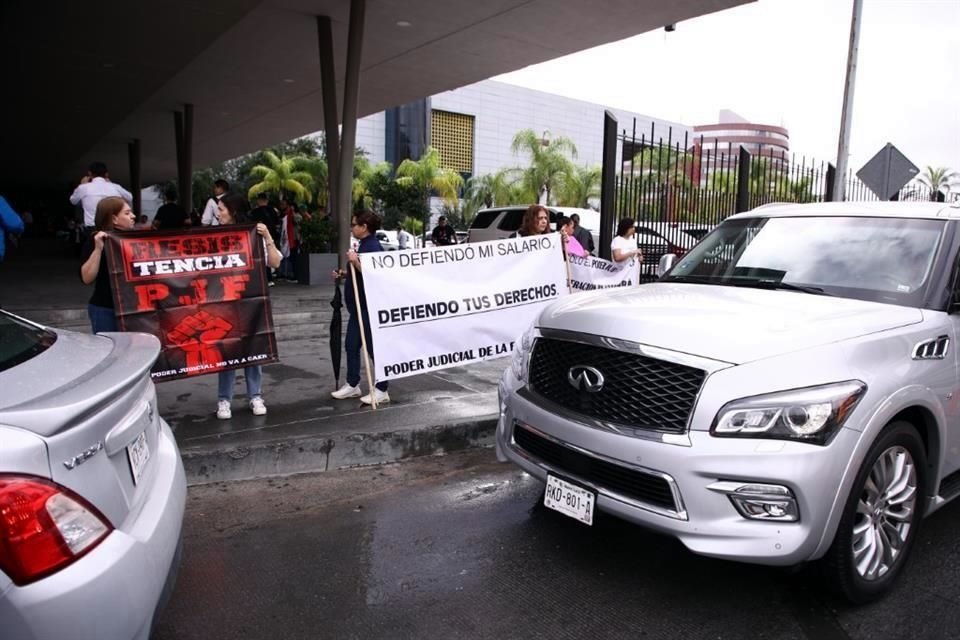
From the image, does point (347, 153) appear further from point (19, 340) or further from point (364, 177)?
point (364, 177)

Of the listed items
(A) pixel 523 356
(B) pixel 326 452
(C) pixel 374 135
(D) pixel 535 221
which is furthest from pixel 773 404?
(C) pixel 374 135

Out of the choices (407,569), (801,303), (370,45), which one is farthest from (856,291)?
(370,45)

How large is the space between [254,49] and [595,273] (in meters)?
11.0

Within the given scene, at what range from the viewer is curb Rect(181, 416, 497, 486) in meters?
4.63

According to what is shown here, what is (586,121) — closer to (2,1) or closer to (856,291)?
(2,1)

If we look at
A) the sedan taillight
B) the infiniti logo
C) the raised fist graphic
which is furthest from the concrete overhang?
the sedan taillight

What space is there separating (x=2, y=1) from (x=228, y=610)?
1293 cm

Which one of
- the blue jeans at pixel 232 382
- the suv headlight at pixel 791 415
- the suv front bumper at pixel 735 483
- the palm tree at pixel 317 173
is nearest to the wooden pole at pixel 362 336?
the blue jeans at pixel 232 382

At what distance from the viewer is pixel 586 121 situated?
3036 inches

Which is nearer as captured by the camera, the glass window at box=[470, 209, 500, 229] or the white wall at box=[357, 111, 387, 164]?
the glass window at box=[470, 209, 500, 229]

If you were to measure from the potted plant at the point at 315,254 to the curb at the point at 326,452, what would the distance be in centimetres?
803

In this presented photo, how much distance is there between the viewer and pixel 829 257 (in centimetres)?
394

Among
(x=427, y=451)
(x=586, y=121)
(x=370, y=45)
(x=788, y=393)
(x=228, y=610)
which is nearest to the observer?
(x=788, y=393)

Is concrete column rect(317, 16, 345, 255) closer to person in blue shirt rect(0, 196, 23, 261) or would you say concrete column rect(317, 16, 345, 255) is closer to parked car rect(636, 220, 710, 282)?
parked car rect(636, 220, 710, 282)
